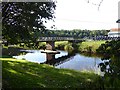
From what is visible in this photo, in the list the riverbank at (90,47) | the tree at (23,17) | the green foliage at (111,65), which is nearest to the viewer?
the green foliage at (111,65)

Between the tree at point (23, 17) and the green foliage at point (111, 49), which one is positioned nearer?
the green foliage at point (111, 49)

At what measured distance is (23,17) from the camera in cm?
1256

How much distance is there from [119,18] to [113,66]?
180cm

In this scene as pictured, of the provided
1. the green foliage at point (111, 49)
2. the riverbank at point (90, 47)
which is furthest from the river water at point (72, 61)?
the green foliage at point (111, 49)

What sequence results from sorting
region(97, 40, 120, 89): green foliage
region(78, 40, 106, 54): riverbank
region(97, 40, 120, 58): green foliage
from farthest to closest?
region(78, 40, 106, 54): riverbank < region(97, 40, 120, 58): green foliage < region(97, 40, 120, 89): green foliage

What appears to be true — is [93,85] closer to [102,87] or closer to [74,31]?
[102,87]

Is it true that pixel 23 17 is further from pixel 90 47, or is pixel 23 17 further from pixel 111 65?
pixel 90 47

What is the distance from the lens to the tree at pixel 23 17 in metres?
12.2

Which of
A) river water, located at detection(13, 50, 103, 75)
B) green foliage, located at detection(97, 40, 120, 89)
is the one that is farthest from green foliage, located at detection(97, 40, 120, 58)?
river water, located at detection(13, 50, 103, 75)

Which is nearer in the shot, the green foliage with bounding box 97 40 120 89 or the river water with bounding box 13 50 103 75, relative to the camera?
the green foliage with bounding box 97 40 120 89

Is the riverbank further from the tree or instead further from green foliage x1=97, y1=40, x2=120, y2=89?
green foliage x1=97, y1=40, x2=120, y2=89

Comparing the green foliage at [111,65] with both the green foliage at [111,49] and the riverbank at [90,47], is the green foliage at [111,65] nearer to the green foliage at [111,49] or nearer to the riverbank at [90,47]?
the green foliage at [111,49]

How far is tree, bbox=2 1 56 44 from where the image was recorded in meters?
12.2

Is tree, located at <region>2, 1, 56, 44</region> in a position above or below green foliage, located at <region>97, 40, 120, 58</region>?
above
